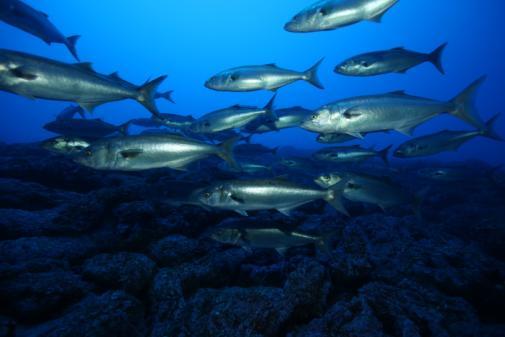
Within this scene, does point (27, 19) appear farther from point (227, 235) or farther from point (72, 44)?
point (227, 235)

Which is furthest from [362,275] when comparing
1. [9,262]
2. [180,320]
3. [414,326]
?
[9,262]

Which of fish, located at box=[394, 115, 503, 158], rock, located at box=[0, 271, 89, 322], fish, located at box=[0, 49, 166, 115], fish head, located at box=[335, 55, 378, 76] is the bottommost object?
rock, located at box=[0, 271, 89, 322]

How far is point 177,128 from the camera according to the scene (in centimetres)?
1055

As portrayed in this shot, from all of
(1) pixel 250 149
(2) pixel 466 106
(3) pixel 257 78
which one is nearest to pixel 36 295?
(3) pixel 257 78

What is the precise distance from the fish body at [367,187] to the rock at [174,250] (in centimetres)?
294

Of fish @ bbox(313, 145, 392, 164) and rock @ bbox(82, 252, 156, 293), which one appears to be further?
fish @ bbox(313, 145, 392, 164)

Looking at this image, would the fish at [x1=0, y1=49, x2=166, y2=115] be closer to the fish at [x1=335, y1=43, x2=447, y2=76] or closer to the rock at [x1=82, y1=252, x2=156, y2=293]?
the rock at [x1=82, y1=252, x2=156, y2=293]

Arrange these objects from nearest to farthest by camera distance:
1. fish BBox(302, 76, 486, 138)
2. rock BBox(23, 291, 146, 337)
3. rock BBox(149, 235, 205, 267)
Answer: rock BBox(23, 291, 146, 337)
rock BBox(149, 235, 205, 267)
fish BBox(302, 76, 486, 138)

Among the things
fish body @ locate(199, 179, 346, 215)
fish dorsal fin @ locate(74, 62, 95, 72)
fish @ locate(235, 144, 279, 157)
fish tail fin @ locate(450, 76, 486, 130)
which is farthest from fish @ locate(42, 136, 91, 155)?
fish tail fin @ locate(450, 76, 486, 130)

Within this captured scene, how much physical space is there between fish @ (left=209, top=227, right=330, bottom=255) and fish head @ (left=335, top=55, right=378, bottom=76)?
352cm

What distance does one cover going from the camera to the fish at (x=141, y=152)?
420 cm

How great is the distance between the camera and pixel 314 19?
16.5 ft

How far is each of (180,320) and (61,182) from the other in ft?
18.7

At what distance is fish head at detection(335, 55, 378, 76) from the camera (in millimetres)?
5797
